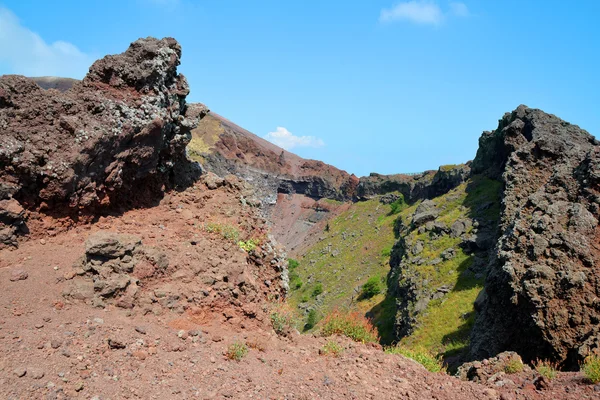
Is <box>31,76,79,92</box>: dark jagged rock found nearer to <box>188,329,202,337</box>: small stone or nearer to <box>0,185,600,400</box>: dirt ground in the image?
<box>0,185,600,400</box>: dirt ground

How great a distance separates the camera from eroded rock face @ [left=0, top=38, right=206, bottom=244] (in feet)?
24.3

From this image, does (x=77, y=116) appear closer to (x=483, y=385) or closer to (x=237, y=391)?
(x=237, y=391)

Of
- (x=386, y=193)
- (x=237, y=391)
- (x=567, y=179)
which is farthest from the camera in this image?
(x=386, y=193)

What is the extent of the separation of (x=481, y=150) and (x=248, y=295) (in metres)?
36.6

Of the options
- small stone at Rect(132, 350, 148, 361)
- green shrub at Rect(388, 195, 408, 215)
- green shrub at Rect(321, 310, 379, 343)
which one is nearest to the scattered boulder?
green shrub at Rect(321, 310, 379, 343)

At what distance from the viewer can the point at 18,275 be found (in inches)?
254

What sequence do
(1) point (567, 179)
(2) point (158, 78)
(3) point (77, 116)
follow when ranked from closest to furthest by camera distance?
(3) point (77, 116) < (2) point (158, 78) < (1) point (567, 179)

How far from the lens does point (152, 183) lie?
970 cm

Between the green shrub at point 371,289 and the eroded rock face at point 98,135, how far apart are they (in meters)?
29.5

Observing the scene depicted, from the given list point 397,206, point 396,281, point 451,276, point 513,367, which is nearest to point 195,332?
point 513,367

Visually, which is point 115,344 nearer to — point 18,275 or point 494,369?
point 18,275

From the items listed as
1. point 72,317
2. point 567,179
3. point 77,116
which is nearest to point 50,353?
point 72,317

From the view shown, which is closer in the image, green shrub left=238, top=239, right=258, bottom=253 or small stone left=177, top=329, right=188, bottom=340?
small stone left=177, top=329, right=188, bottom=340

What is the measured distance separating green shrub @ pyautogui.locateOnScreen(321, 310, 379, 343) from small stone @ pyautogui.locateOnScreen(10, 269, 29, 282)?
5853mm
